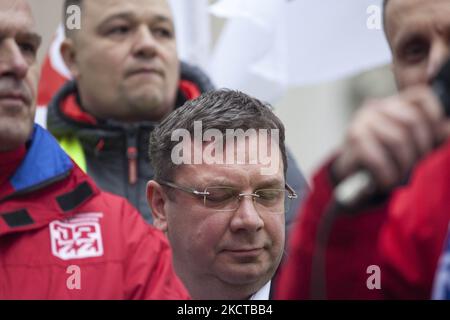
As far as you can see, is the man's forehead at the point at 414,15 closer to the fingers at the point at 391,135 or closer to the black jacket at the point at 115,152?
the fingers at the point at 391,135

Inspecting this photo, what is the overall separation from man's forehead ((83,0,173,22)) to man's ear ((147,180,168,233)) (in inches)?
30.8

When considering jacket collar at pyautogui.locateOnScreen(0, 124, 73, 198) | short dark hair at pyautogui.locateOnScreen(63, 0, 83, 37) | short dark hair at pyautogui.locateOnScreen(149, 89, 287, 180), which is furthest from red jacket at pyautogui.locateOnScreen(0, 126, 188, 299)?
short dark hair at pyautogui.locateOnScreen(63, 0, 83, 37)

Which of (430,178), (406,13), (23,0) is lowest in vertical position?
(430,178)

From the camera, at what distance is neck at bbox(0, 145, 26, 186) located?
7.24 ft

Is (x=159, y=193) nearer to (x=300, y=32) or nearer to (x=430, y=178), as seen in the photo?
(x=430, y=178)

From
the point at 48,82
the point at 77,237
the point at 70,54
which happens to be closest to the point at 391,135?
the point at 77,237

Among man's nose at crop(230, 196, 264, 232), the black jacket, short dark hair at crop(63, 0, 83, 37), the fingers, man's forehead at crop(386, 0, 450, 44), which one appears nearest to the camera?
the fingers

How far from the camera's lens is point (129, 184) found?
2631mm

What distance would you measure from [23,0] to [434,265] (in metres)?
1.34

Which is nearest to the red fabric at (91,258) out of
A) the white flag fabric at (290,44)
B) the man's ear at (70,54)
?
the man's ear at (70,54)

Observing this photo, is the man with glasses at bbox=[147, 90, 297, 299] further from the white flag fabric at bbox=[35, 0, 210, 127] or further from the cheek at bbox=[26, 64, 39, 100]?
the white flag fabric at bbox=[35, 0, 210, 127]

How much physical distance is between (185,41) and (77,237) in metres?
1.78
